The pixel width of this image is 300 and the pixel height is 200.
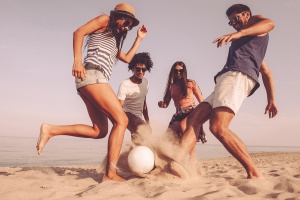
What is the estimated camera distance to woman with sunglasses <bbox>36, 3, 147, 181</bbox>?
347 cm

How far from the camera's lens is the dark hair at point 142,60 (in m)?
5.24

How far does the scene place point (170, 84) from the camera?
5371 millimetres

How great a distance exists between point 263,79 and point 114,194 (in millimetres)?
2885

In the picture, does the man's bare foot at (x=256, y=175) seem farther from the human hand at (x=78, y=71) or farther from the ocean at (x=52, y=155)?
the ocean at (x=52, y=155)

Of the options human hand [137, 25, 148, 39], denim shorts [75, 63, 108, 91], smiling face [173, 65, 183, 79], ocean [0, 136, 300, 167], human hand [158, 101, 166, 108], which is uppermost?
human hand [137, 25, 148, 39]

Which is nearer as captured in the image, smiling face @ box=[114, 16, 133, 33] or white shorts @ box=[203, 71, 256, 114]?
white shorts @ box=[203, 71, 256, 114]

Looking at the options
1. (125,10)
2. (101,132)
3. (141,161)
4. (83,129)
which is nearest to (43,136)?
(83,129)

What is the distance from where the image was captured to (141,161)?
11.7ft

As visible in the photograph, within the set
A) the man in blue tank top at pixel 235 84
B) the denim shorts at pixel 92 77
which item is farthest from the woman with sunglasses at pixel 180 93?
the denim shorts at pixel 92 77

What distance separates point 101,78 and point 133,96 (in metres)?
1.55

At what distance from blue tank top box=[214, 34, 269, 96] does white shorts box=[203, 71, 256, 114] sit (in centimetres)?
7

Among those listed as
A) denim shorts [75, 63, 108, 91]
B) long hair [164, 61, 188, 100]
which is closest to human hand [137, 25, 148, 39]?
long hair [164, 61, 188, 100]

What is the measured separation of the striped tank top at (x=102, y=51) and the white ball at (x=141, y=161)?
109 centimetres

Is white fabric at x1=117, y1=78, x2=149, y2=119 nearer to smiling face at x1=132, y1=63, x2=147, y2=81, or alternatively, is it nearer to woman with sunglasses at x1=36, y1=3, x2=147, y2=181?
smiling face at x1=132, y1=63, x2=147, y2=81
